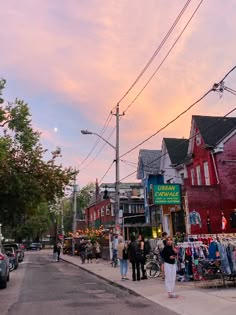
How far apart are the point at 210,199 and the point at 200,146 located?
540 cm

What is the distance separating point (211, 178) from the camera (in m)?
30.8

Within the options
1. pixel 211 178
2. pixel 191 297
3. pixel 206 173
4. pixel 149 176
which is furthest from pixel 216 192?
pixel 191 297

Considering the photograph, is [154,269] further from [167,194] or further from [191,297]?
[167,194]

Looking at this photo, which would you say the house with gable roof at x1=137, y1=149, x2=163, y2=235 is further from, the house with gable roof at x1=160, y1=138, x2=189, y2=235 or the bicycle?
the bicycle

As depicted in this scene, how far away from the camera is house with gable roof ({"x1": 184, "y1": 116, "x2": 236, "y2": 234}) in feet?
89.7

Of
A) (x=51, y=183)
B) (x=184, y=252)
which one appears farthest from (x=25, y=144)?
(x=184, y=252)

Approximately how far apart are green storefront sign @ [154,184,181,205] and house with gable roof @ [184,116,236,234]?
48.2 inches

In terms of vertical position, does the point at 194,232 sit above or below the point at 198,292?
above

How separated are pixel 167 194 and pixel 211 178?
6.27 metres

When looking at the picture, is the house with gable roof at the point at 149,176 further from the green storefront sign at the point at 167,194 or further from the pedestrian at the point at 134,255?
the pedestrian at the point at 134,255

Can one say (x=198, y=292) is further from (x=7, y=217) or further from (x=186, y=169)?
(x=7, y=217)

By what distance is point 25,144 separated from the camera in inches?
1302

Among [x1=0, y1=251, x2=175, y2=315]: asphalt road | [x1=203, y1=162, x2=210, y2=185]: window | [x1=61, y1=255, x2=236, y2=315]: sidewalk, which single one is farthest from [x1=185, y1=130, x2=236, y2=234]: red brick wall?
[x1=0, y1=251, x2=175, y2=315]: asphalt road

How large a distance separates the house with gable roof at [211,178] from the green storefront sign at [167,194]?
1225mm
